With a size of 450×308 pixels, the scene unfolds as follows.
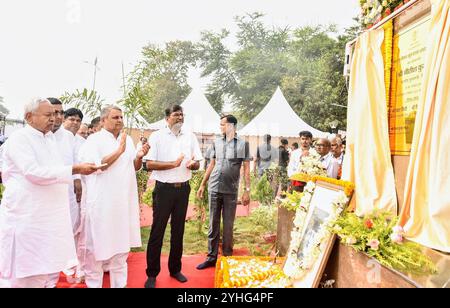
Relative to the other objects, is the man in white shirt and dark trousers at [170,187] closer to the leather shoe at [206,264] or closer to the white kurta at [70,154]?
the leather shoe at [206,264]

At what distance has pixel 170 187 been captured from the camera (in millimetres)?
4082

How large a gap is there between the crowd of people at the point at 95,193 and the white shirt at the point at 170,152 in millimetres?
12

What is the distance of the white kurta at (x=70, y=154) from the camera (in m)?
4.30

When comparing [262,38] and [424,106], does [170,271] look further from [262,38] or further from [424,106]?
[262,38]

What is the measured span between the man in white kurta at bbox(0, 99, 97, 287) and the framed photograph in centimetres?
203

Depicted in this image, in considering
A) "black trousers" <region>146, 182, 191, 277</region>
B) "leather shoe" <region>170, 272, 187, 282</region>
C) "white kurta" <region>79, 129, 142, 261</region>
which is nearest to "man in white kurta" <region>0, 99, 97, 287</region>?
"white kurta" <region>79, 129, 142, 261</region>

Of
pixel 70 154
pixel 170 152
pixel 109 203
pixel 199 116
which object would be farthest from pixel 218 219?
pixel 199 116

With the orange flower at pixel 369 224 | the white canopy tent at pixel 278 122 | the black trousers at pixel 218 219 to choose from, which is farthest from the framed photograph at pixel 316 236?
the white canopy tent at pixel 278 122

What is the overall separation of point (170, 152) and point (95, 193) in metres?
1.04

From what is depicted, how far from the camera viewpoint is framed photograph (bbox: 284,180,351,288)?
8.79 ft

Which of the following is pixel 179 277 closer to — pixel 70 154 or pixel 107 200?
pixel 107 200

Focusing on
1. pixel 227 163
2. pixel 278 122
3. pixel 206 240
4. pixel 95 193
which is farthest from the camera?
pixel 278 122

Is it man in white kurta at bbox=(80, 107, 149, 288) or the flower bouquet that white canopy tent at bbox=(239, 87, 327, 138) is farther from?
the flower bouquet
